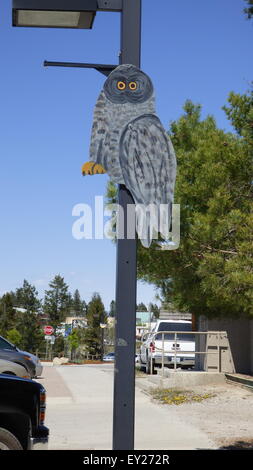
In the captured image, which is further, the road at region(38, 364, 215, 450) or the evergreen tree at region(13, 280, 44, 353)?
the evergreen tree at region(13, 280, 44, 353)

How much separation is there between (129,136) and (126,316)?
1.46 m

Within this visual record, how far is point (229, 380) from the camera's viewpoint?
57.4 ft

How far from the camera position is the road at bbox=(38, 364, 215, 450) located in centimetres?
920

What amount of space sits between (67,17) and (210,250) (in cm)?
799

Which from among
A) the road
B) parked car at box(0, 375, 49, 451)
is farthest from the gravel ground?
parked car at box(0, 375, 49, 451)

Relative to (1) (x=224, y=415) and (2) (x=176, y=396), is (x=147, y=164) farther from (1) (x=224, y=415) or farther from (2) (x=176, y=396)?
(2) (x=176, y=396)

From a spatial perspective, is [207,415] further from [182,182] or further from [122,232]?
[122,232]

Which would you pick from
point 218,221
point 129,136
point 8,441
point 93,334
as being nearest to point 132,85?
point 129,136

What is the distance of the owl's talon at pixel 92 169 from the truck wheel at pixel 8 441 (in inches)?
94.0

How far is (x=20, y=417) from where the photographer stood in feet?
19.2

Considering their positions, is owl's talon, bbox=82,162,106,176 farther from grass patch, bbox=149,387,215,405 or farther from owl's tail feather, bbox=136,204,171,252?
grass patch, bbox=149,387,215,405

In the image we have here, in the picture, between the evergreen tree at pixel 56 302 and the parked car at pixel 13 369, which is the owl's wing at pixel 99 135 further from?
the evergreen tree at pixel 56 302

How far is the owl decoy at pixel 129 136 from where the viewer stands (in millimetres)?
5180

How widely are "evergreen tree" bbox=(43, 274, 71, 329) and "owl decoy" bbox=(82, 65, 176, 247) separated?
102489 mm
